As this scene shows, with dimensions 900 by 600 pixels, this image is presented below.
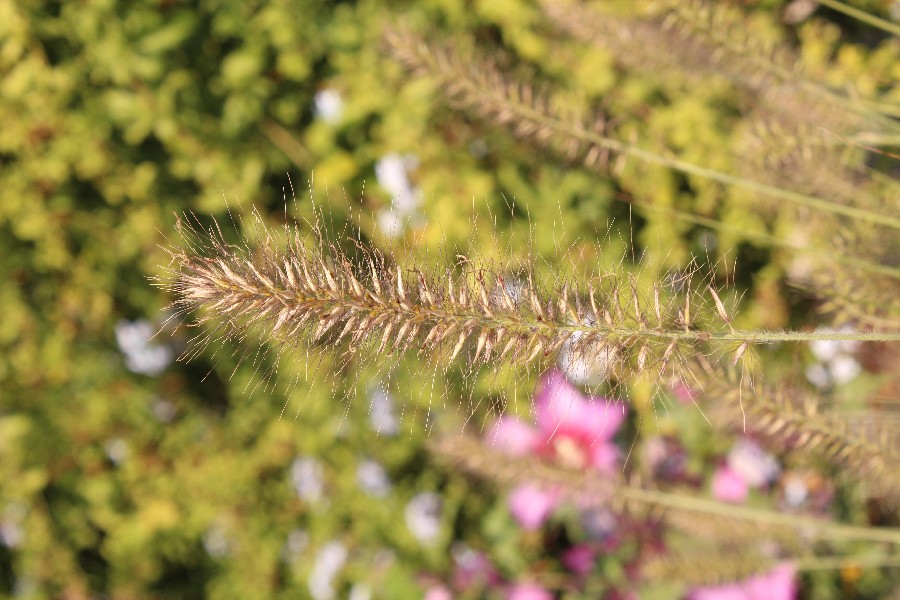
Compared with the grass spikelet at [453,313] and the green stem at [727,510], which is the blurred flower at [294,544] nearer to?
the green stem at [727,510]

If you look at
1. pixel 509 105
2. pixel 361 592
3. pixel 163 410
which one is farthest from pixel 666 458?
Answer: pixel 163 410

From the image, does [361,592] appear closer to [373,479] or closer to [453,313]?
[373,479]

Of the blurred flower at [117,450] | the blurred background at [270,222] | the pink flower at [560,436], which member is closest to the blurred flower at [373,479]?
the blurred background at [270,222]

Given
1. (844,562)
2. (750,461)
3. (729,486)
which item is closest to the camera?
(844,562)

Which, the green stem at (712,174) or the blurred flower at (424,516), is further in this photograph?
the blurred flower at (424,516)

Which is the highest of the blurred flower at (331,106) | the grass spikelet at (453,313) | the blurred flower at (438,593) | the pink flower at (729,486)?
the grass spikelet at (453,313)
